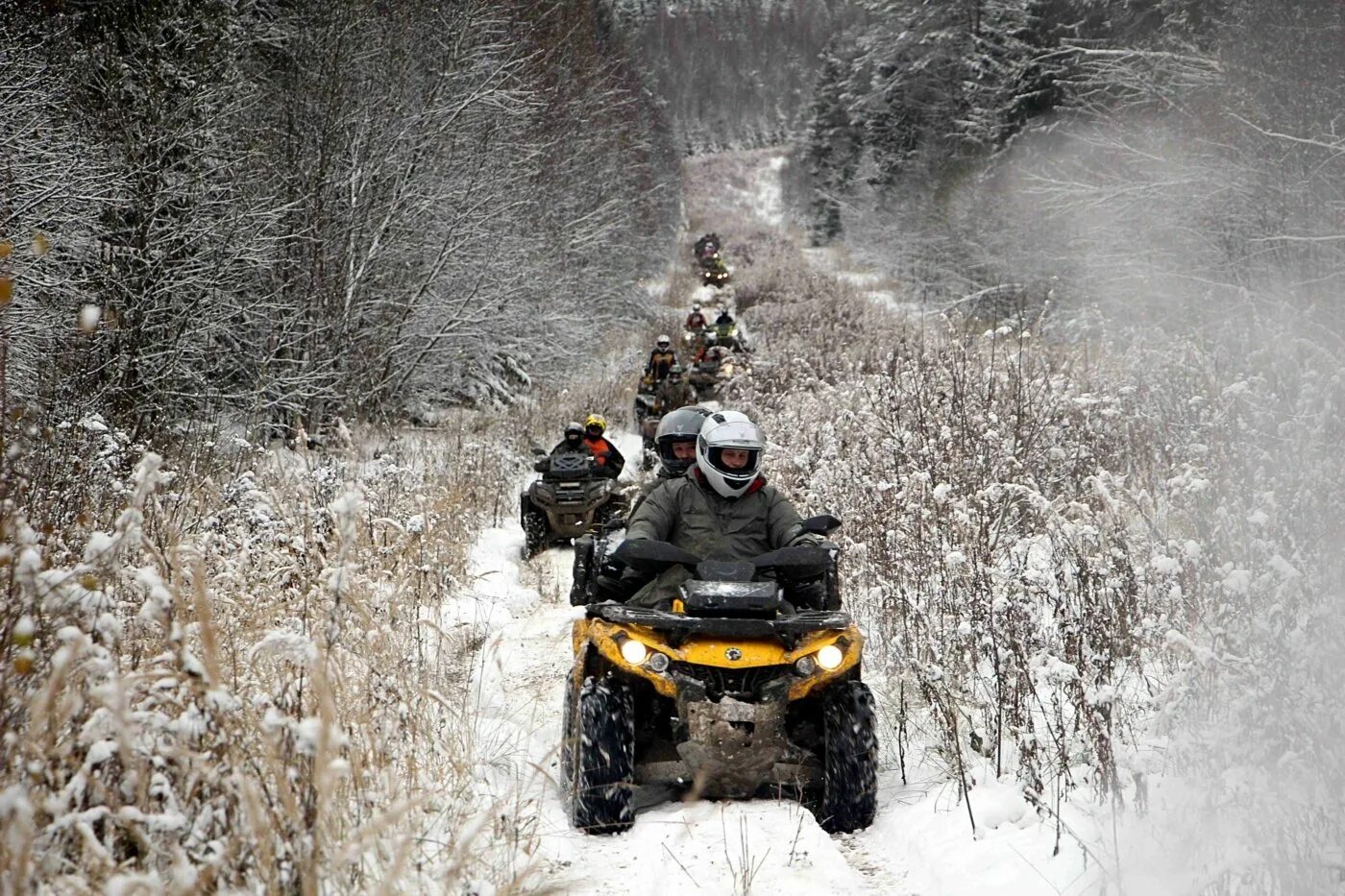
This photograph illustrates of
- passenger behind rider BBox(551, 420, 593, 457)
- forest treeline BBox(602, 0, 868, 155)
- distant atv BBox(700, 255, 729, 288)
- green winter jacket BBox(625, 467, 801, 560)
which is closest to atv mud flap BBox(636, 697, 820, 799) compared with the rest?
green winter jacket BBox(625, 467, 801, 560)

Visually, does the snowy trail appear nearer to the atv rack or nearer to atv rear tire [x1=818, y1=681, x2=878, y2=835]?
atv rear tire [x1=818, y1=681, x2=878, y2=835]

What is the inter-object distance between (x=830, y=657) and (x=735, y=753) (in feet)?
1.79

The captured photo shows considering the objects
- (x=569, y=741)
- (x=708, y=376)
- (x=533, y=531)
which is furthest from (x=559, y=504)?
(x=708, y=376)

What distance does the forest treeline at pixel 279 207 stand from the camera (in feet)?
28.0

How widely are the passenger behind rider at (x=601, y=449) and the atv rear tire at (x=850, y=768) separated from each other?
6392 mm

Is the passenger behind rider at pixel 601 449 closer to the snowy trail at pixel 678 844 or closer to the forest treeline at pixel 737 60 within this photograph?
the snowy trail at pixel 678 844

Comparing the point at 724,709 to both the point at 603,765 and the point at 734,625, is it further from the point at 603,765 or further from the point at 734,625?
the point at 603,765

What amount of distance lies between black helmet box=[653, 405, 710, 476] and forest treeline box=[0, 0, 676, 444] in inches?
147

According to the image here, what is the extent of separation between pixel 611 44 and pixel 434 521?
22895 mm

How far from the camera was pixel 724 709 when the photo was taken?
389cm

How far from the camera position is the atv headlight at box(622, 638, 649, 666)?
399cm

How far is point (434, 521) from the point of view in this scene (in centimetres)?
712

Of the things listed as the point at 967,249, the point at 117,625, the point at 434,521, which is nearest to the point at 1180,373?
the point at 434,521

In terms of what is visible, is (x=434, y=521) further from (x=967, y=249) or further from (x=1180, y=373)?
(x=967, y=249)
